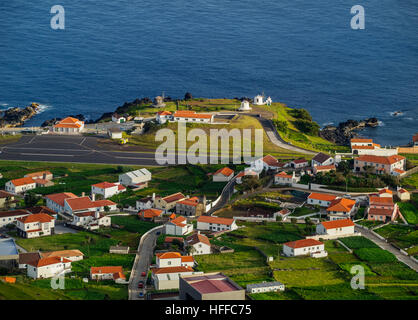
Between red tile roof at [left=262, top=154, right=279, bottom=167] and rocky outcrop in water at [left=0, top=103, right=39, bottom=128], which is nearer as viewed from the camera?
red tile roof at [left=262, top=154, right=279, bottom=167]

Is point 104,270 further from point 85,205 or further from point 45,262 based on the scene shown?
point 85,205

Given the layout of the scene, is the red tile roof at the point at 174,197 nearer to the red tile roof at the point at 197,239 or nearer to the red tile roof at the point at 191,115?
the red tile roof at the point at 197,239

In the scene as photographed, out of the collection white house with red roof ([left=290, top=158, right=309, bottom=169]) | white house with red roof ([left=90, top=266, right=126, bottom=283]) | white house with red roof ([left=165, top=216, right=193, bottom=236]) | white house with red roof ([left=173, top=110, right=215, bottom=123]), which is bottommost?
white house with red roof ([left=90, top=266, right=126, bottom=283])

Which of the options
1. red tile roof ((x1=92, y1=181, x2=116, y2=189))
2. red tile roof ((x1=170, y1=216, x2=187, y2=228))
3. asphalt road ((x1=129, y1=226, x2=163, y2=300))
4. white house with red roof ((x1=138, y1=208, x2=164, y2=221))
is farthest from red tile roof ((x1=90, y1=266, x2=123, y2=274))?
red tile roof ((x1=92, y1=181, x2=116, y2=189))

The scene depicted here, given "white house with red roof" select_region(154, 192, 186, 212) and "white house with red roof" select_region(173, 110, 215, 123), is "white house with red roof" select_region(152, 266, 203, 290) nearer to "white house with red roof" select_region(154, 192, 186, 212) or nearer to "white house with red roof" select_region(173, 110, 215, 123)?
"white house with red roof" select_region(154, 192, 186, 212)
